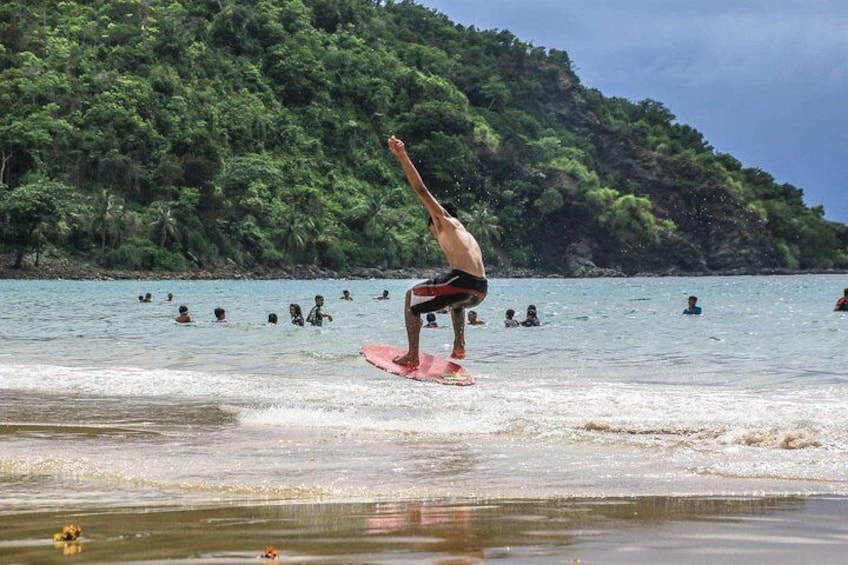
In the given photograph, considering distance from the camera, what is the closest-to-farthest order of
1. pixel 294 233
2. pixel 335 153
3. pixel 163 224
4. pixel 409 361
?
pixel 409 361
pixel 163 224
pixel 294 233
pixel 335 153

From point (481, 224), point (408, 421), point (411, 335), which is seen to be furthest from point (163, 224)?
point (408, 421)

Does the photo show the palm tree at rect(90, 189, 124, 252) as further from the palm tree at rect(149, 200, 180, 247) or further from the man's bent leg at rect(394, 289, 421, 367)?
the man's bent leg at rect(394, 289, 421, 367)

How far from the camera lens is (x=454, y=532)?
6.65 meters

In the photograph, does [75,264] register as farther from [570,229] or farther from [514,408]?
[514,408]

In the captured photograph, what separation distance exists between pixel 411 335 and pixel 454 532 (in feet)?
22.1

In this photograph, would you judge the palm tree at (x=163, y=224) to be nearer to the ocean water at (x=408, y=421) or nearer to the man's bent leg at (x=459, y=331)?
the ocean water at (x=408, y=421)

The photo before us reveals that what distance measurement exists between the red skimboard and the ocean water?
0.49 metres

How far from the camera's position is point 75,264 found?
9369 cm

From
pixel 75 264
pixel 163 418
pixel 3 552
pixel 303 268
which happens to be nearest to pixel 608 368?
pixel 163 418

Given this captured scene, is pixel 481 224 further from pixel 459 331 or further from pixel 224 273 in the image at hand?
pixel 459 331

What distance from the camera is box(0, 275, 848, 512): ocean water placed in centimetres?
874

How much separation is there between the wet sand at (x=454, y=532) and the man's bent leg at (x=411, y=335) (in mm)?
5232

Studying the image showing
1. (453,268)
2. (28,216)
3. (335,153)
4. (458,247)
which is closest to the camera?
(458,247)

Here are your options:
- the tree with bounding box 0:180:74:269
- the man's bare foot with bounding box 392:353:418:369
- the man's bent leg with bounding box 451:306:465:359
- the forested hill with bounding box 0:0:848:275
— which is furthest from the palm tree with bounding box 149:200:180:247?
the man's bent leg with bounding box 451:306:465:359
